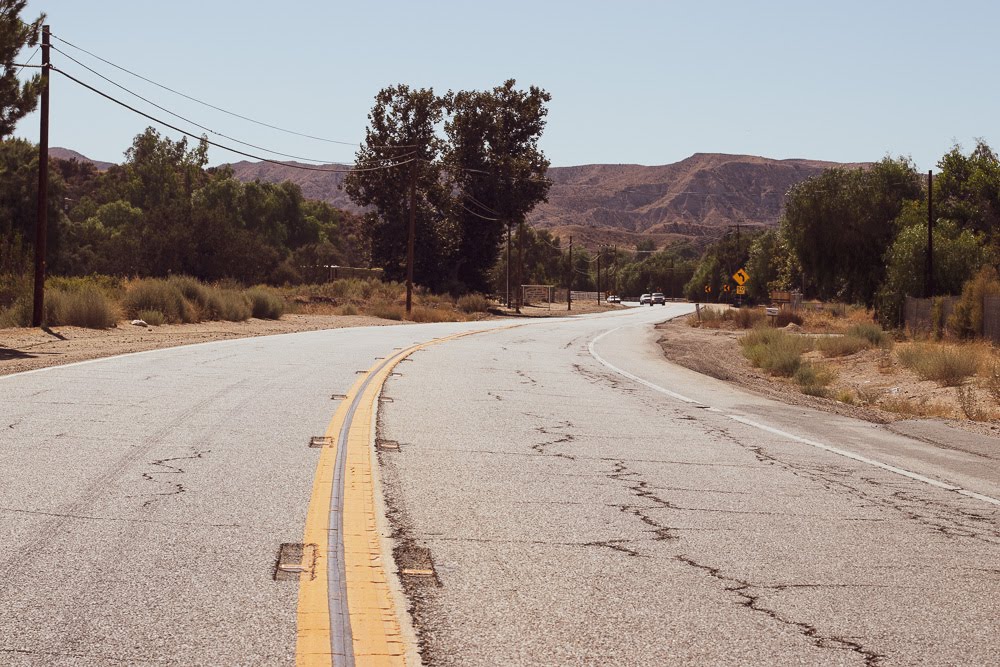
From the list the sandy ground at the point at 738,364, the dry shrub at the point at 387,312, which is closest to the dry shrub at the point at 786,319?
the sandy ground at the point at 738,364

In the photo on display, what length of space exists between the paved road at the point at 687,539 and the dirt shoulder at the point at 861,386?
10.6 feet

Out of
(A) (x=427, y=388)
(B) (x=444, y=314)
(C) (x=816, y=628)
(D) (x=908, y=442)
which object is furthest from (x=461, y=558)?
(B) (x=444, y=314)

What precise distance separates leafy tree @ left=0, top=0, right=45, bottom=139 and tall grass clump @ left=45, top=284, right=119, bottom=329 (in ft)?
19.0

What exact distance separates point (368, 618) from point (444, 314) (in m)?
51.6

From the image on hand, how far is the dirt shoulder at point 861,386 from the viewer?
53.2ft

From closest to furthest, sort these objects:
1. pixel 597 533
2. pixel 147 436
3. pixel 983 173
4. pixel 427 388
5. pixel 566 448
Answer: pixel 597 533, pixel 147 436, pixel 566 448, pixel 427 388, pixel 983 173

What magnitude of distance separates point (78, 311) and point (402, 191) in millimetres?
44514

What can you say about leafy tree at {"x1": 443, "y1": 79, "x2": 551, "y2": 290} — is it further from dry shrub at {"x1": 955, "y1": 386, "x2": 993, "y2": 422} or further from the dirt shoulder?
dry shrub at {"x1": 955, "y1": 386, "x2": 993, "y2": 422}

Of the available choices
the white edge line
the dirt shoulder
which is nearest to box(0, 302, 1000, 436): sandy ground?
the dirt shoulder

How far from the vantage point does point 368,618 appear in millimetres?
4730

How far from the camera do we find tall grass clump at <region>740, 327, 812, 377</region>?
27172 millimetres

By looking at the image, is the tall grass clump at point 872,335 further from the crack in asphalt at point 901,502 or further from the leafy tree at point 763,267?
the leafy tree at point 763,267

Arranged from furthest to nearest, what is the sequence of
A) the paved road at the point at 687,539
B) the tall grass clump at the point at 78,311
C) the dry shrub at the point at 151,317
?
the dry shrub at the point at 151,317, the tall grass clump at the point at 78,311, the paved road at the point at 687,539

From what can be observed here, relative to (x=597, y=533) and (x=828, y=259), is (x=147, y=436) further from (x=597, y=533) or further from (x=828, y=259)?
(x=828, y=259)
